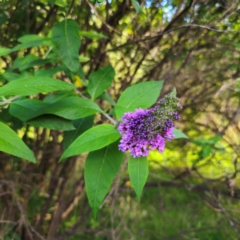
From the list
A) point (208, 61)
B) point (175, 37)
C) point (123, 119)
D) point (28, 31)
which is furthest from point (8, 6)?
point (208, 61)

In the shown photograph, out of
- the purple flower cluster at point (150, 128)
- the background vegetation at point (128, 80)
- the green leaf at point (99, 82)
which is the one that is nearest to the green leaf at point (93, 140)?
the purple flower cluster at point (150, 128)

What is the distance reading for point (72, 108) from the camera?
1187 millimetres

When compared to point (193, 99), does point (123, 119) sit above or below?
below

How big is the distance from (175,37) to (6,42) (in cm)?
105

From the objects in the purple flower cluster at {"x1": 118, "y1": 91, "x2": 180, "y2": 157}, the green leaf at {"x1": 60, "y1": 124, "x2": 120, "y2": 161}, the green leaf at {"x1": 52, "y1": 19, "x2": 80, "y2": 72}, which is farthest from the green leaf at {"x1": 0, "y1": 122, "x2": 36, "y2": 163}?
the green leaf at {"x1": 52, "y1": 19, "x2": 80, "y2": 72}

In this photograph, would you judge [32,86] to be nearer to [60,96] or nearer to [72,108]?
[72,108]

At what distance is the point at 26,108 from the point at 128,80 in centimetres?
120

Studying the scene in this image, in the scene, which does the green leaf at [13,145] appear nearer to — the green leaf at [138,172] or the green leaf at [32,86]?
the green leaf at [32,86]

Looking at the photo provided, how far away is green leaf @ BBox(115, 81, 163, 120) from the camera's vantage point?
123 centimetres

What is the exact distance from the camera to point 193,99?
8.51 ft

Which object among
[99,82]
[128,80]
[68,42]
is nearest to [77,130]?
[99,82]

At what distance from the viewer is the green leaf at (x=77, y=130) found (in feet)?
4.19

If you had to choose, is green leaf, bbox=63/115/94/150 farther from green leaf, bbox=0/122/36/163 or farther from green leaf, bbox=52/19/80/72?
green leaf, bbox=0/122/36/163

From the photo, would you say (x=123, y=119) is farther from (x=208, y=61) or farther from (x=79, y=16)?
(x=208, y=61)
